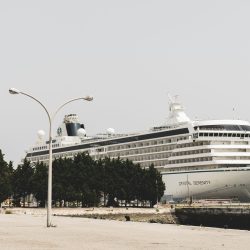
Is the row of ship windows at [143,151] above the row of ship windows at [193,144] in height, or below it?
above

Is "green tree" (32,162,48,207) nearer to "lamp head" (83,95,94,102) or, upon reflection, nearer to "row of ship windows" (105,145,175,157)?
"row of ship windows" (105,145,175,157)

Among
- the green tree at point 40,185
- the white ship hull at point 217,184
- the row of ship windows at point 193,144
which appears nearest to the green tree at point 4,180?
the green tree at point 40,185

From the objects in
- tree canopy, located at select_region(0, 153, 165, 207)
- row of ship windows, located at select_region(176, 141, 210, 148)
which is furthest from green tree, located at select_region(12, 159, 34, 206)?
row of ship windows, located at select_region(176, 141, 210, 148)

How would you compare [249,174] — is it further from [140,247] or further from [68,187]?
[140,247]

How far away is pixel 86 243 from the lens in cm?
1836

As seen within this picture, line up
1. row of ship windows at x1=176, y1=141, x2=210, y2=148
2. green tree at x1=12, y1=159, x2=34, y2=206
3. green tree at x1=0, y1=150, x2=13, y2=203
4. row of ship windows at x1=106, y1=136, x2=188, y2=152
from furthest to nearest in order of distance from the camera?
row of ship windows at x1=106, y1=136, x2=188, y2=152 < row of ship windows at x1=176, y1=141, x2=210, y2=148 < green tree at x1=12, y1=159, x2=34, y2=206 < green tree at x1=0, y1=150, x2=13, y2=203

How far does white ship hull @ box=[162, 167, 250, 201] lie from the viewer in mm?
91000

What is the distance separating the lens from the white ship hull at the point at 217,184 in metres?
91.0

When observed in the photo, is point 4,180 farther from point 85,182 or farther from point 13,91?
point 13,91

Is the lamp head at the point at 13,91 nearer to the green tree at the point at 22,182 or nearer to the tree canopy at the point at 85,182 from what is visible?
the tree canopy at the point at 85,182

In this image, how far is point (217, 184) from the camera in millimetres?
91438

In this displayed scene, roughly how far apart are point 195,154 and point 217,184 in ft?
26.5

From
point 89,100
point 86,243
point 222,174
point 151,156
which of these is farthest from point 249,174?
point 86,243

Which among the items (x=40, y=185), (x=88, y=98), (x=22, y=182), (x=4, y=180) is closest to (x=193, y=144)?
(x=40, y=185)
